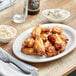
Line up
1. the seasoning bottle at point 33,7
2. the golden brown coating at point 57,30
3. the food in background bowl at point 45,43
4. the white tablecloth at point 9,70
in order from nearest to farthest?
1. the white tablecloth at point 9,70
2. the food in background bowl at point 45,43
3. the golden brown coating at point 57,30
4. the seasoning bottle at point 33,7

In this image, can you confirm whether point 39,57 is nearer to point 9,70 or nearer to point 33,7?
point 9,70

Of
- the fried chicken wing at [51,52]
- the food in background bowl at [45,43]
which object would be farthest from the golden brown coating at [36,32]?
the fried chicken wing at [51,52]

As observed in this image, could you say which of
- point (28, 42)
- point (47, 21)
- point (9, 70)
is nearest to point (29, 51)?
point (28, 42)

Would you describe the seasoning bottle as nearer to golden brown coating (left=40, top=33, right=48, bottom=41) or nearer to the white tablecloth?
golden brown coating (left=40, top=33, right=48, bottom=41)

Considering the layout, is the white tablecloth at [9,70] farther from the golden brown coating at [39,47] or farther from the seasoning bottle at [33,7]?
the seasoning bottle at [33,7]

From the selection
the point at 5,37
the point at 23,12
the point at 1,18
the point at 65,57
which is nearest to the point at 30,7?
the point at 23,12

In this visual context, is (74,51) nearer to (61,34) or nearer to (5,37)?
(61,34)
